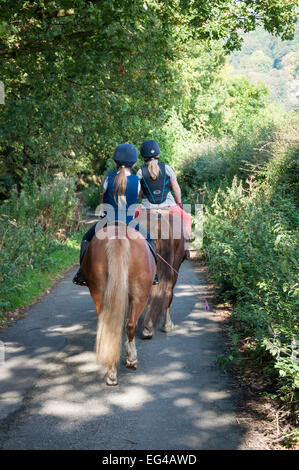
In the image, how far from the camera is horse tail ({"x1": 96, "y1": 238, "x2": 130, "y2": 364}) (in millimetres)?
5414

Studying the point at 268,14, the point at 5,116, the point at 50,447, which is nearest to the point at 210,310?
the point at 50,447

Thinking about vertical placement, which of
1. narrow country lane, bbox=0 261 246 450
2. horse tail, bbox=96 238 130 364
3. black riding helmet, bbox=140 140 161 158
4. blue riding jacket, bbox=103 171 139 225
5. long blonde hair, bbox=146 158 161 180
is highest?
black riding helmet, bbox=140 140 161 158

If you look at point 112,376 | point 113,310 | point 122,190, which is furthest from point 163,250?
point 112,376

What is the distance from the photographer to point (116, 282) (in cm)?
546

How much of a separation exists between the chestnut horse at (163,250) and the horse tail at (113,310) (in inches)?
65.6

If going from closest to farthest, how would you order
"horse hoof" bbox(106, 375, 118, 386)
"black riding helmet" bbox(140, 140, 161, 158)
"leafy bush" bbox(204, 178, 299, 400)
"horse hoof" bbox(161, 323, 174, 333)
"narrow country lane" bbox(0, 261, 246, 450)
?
"narrow country lane" bbox(0, 261, 246, 450), "leafy bush" bbox(204, 178, 299, 400), "horse hoof" bbox(106, 375, 118, 386), "black riding helmet" bbox(140, 140, 161, 158), "horse hoof" bbox(161, 323, 174, 333)

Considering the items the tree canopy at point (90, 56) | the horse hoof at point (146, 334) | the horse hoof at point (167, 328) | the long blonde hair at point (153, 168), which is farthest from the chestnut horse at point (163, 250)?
the tree canopy at point (90, 56)

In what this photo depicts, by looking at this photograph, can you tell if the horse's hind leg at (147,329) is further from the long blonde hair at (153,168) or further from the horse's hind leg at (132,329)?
the long blonde hair at (153,168)

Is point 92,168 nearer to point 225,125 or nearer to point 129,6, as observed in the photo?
point 225,125

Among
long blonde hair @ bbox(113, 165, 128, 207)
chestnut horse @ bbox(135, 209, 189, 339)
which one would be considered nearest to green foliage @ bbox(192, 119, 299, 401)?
chestnut horse @ bbox(135, 209, 189, 339)

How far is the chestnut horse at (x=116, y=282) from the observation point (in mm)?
5430

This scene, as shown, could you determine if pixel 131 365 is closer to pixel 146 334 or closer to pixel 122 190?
pixel 146 334

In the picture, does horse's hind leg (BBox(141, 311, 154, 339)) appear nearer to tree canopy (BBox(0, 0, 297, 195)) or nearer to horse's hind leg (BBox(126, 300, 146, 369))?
horse's hind leg (BBox(126, 300, 146, 369))
